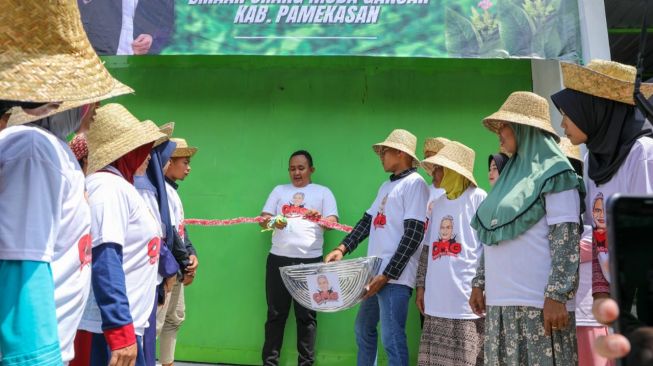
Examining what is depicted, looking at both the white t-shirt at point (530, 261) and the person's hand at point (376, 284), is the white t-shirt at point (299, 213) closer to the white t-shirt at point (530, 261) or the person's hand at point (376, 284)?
the person's hand at point (376, 284)

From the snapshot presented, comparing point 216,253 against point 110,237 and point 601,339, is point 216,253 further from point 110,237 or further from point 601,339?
point 601,339

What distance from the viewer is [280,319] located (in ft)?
19.7

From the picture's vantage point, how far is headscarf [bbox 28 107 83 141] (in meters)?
2.06

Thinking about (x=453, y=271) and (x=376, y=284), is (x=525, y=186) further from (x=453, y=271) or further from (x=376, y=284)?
(x=376, y=284)

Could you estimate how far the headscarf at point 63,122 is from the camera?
6.76 ft

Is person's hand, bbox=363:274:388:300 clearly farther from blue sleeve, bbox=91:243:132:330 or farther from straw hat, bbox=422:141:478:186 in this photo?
blue sleeve, bbox=91:243:132:330

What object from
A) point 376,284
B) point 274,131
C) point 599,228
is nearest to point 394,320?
point 376,284

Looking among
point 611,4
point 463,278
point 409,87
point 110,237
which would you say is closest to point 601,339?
point 110,237

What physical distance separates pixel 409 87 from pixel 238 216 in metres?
1.94

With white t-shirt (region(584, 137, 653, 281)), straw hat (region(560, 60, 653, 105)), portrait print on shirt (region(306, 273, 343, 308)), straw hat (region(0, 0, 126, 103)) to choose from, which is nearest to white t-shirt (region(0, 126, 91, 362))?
straw hat (region(0, 0, 126, 103))

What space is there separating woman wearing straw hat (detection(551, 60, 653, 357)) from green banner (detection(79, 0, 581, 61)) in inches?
110

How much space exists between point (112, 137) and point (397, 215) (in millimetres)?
2413

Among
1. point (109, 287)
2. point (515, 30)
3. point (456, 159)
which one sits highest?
point (515, 30)

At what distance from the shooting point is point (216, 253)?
21.3 feet
